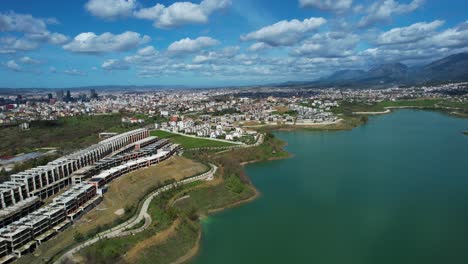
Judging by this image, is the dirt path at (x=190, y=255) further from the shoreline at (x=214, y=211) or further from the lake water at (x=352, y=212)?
the lake water at (x=352, y=212)

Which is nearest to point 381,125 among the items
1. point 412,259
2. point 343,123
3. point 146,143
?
point 343,123

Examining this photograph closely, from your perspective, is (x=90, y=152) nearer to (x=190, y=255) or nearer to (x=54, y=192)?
(x=54, y=192)

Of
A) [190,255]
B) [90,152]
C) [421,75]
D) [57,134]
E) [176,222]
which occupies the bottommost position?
[190,255]

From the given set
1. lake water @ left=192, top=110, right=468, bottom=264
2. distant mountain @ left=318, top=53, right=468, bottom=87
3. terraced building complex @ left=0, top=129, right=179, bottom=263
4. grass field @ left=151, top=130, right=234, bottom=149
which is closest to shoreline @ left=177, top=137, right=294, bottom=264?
lake water @ left=192, top=110, right=468, bottom=264

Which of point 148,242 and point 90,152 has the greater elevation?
point 90,152

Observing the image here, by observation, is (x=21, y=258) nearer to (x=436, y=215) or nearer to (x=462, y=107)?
(x=436, y=215)

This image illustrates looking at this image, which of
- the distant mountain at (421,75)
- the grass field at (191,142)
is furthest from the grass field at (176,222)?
the distant mountain at (421,75)

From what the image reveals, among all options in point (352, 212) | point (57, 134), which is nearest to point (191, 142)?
point (57, 134)

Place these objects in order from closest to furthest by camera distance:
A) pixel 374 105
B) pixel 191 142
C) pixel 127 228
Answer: pixel 127 228 < pixel 191 142 < pixel 374 105
